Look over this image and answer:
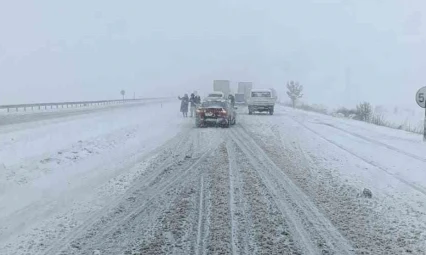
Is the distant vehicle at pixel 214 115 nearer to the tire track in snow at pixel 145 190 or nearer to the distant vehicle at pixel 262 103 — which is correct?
the tire track in snow at pixel 145 190

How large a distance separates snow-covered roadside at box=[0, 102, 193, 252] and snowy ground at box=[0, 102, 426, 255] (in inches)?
1.3

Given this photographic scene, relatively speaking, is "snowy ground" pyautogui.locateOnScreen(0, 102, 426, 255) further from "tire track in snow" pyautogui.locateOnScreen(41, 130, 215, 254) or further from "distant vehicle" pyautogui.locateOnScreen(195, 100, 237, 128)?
"distant vehicle" pyautogui.locateOnScreen(195, 100, 237, 128)

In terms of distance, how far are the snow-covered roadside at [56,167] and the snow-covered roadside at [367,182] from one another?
4276 millimetres

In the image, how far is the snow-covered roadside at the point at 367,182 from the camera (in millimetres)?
6805

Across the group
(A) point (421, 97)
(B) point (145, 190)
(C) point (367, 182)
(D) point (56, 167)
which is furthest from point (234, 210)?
(A) point (421, 97)

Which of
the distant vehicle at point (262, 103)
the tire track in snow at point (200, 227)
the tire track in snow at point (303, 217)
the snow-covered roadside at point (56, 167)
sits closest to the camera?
the tire track in snow at point (200, 227)

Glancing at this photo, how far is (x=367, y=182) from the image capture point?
1097 centimetres

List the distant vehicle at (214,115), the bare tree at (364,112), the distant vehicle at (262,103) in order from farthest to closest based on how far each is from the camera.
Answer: the distant vehicle at (262,103)
the bare tree at (364,112)
the distant vehicle at (214,115)

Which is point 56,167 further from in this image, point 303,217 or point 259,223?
point 303,217

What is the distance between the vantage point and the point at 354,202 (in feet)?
29.1

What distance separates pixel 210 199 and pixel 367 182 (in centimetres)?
408

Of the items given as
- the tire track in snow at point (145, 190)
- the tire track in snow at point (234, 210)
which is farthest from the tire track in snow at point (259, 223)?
the tire track in snow at point (145, 190)

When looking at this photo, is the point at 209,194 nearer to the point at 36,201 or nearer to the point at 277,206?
the point at 277,206

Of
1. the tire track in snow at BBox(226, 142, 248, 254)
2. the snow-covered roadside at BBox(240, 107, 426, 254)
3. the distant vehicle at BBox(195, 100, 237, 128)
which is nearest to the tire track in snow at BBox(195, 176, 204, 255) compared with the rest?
the tire track in snow at BBox(226, 142, 248, 254)
